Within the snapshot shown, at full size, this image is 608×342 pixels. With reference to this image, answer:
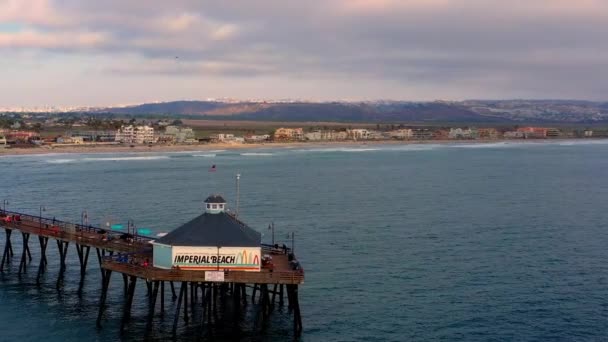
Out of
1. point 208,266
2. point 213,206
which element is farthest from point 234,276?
point 213,206

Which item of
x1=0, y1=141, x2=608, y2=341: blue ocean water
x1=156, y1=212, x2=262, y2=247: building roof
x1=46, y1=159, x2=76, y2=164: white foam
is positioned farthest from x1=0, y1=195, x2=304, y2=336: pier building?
x1=46, y1=159, x2=76, y2=164: white foam

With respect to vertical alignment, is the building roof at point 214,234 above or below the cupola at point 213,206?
below

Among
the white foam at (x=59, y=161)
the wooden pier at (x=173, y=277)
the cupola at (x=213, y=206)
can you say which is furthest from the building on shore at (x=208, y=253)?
the white foam at (x=59, y=161)

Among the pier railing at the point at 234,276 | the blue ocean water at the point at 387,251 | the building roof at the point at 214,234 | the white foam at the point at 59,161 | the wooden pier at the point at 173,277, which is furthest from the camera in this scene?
the white foam at the point at 59,161

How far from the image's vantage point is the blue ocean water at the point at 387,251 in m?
37.7

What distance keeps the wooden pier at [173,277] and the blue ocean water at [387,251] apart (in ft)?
3.63

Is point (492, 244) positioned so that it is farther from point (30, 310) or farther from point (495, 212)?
point (30, 310)

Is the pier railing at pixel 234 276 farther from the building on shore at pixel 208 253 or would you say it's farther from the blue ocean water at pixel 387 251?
the blue ocean water at pixel 387 251

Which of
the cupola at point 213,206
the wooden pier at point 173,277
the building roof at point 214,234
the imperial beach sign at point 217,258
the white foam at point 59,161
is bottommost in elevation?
the white foam at point 59,161

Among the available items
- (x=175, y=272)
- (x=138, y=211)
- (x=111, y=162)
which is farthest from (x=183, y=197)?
(x=111, y=162)

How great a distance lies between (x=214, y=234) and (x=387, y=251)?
21718 mm

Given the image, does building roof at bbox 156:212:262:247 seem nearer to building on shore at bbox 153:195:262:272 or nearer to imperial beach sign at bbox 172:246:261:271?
building on shore at bbox 153:195:262:272

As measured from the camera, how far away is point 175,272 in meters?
34.5

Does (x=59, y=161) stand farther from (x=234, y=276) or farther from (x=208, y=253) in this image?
(x=234, y=276)
